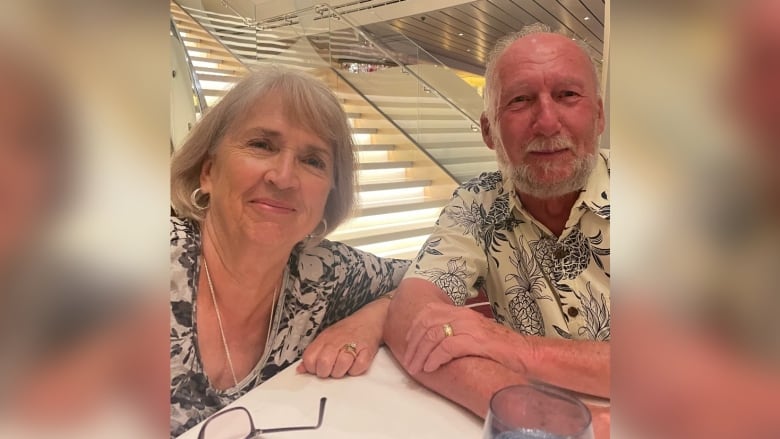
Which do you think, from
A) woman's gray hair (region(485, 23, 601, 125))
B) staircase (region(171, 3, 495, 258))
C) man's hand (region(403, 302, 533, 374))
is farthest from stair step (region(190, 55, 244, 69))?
man's hand (region(403, 302, 533, 374))

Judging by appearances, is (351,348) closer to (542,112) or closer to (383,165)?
(383,165)

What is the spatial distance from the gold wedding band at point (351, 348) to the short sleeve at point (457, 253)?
0.36ft

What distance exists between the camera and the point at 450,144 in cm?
60

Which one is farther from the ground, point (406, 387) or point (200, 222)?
point (200, 222)

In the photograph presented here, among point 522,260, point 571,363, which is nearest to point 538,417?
point 571,363

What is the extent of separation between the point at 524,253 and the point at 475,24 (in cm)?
29

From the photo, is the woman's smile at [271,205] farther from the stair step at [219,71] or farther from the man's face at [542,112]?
the man's face at [542,112]

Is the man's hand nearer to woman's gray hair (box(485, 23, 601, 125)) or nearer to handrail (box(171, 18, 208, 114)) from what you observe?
woman's gray hair (box(485, 23, 601, 125))

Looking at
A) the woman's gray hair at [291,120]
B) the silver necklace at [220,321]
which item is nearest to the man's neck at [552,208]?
the woman's gray hair at [291,120]
